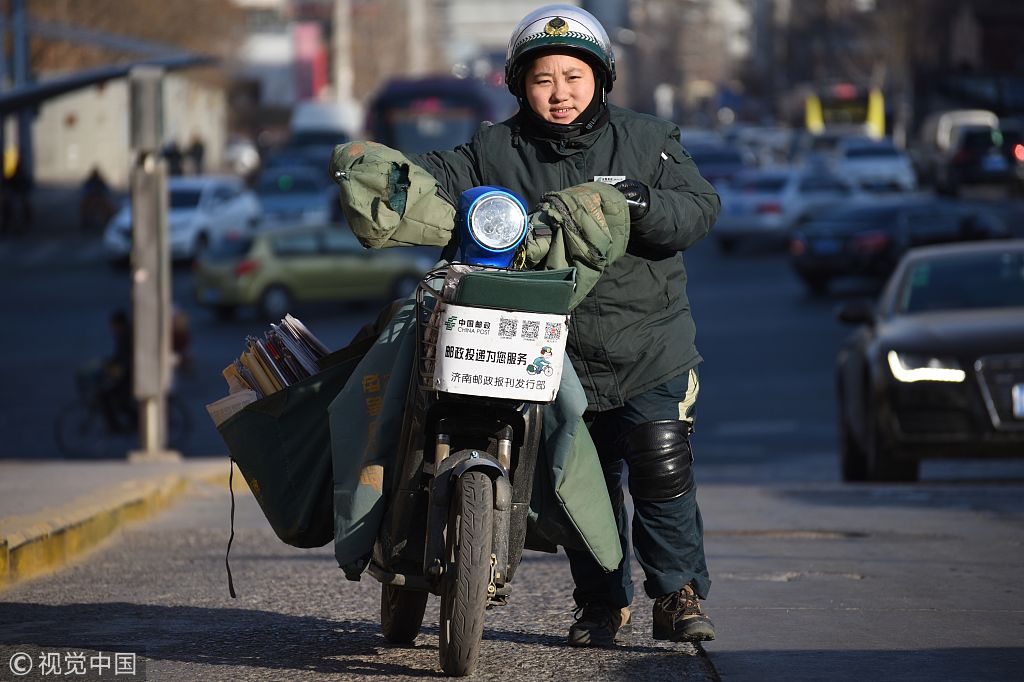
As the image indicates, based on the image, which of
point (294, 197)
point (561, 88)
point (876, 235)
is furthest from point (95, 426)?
point (294, 197)

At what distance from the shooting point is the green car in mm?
29344

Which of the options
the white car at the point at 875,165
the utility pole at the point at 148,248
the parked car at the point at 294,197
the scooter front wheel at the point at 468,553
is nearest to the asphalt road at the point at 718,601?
the scooter front wheel at the point at 468,553

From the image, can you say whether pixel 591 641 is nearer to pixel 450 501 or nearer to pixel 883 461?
pixel 450 501

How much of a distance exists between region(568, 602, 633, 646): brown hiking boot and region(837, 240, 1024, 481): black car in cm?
538

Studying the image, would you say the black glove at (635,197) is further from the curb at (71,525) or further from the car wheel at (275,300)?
the car wheel at (275,300)

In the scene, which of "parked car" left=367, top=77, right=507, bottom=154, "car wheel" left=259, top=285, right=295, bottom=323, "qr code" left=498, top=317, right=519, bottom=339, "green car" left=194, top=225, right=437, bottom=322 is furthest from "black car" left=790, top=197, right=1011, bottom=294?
"qr code" left=498, top=317, right=519, bottom=339

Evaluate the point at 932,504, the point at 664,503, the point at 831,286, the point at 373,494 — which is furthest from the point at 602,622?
the point at 831,286

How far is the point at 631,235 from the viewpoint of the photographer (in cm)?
504

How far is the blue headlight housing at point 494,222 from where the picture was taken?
4699 millimetres

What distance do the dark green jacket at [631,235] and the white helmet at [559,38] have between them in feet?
0.55

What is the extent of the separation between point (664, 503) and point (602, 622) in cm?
47

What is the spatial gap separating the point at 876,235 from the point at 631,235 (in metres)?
24.6

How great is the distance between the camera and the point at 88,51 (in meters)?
63.9

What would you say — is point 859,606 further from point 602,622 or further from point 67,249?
point 67,249
